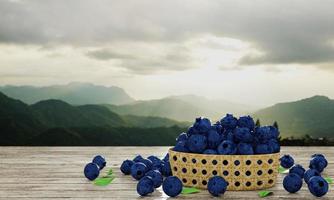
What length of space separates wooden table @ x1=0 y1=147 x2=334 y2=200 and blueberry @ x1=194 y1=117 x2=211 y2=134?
36 cm

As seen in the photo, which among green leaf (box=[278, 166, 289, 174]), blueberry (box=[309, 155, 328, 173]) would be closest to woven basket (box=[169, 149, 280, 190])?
green leaf (box=[278, 166, 289, 174])

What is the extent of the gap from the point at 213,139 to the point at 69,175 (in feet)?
3.84

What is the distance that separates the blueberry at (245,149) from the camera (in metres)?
2.99

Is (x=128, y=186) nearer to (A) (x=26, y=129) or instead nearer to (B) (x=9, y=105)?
(A) (x=26, y=129)

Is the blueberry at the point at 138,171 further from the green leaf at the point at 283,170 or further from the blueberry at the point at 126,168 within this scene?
the green leaf at the point at 283,170

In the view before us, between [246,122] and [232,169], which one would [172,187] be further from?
[246,122]

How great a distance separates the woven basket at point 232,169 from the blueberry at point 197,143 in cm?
4

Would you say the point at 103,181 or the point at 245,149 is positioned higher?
the point at 245,149

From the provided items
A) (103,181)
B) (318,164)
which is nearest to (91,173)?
(103,181)

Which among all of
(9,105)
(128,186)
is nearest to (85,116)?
(9,105)

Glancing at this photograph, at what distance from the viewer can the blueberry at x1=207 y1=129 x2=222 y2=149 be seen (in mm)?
3025

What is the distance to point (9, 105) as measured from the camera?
924 inches

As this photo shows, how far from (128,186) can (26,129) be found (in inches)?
748

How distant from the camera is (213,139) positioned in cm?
303
